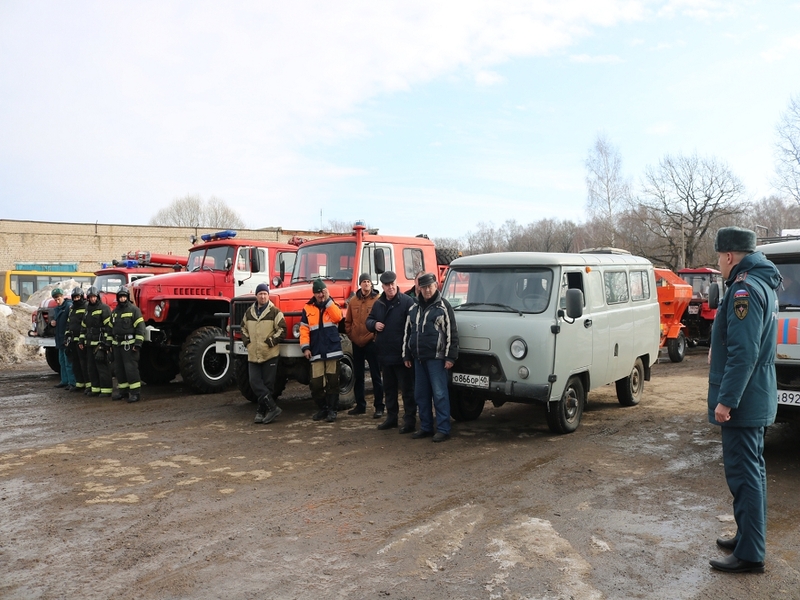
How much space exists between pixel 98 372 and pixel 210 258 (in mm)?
2842

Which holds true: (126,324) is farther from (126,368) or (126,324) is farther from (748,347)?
(748,347)

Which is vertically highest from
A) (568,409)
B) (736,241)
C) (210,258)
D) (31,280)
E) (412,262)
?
(31,280)

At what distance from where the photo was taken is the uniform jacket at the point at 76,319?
38.2 feet

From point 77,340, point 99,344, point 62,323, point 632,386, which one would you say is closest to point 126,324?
point 99,344

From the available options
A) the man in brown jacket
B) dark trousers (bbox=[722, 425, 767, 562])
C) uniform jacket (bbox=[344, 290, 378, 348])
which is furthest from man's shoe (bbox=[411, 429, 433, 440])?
dark trousers (bbox=[722, 425, 767, 562])

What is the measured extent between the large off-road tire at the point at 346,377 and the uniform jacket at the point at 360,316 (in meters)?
0.75

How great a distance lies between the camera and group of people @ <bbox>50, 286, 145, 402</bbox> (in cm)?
1069

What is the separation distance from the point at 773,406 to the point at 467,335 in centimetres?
384

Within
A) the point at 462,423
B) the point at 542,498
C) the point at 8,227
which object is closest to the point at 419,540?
the point at 542,498

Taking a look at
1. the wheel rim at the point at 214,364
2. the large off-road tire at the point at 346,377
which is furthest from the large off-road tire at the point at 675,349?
the wheel rim at the point at 214,364

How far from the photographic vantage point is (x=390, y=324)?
8102 mm

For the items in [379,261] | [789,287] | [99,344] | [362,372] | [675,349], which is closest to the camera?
[789,287]

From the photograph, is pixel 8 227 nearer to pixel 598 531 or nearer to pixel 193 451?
pixel 193 451

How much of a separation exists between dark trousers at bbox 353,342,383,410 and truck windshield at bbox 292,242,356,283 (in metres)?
1.34
